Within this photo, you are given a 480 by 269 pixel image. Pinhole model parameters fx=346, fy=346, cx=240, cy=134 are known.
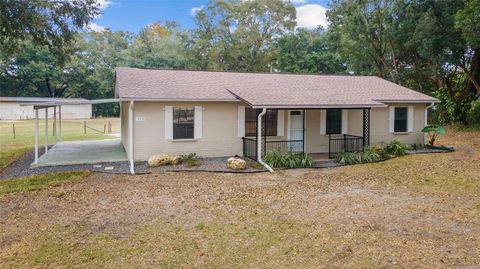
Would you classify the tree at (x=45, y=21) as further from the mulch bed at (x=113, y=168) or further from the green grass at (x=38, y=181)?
the green grass at (x=38, y=181)

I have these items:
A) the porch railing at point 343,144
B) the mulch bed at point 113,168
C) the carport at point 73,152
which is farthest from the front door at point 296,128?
the carport at point 73,152

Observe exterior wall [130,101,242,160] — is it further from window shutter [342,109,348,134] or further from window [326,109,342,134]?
window shutter [342,109,348,134]

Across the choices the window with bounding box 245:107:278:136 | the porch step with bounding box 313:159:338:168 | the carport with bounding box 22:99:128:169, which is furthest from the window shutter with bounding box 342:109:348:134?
the carport with bounding box 22:99:128:169

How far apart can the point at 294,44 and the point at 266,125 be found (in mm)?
23104

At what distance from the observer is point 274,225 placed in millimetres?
6180

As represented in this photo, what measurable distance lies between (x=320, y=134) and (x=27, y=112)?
39151mm

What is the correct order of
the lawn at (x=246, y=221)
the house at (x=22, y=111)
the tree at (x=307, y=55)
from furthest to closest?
1. the house at (x=22, y=111)
2. the tree at (x=307, y=55)
3. the lawn at (x=246, y=221)

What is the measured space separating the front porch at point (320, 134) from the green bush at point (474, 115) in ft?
31.4

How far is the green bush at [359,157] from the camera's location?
486 inches

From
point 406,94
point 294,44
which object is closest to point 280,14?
point 294,44

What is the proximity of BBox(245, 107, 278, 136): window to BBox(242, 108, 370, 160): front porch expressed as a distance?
4cm

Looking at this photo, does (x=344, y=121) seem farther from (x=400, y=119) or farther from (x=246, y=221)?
(x=246, y=221)

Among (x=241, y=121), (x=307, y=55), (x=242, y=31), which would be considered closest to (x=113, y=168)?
(x=241, y=121)

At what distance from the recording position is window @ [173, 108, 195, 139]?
12.5m
